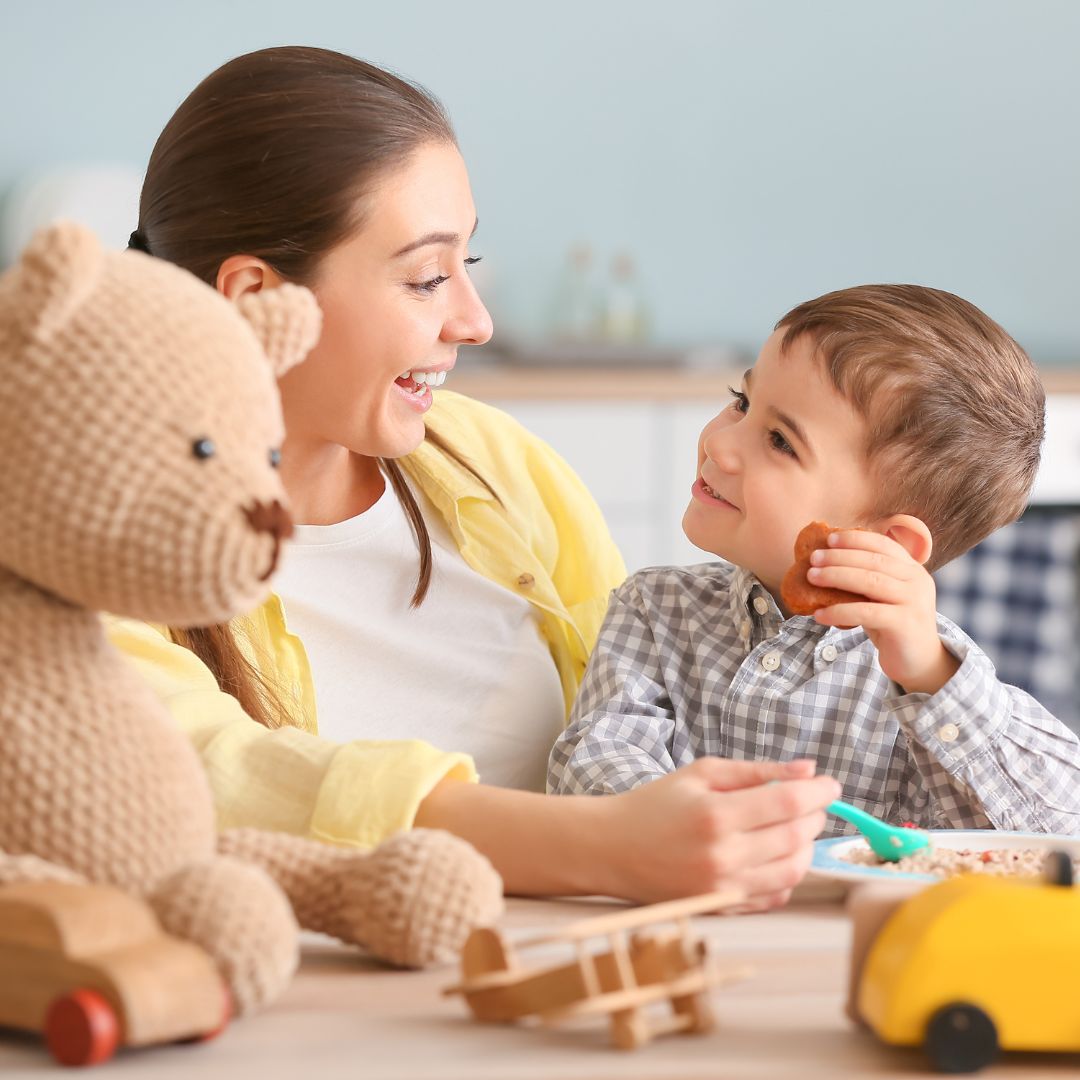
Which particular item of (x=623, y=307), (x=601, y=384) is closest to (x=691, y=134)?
(x=623, y=307)

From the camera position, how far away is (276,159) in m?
1.33

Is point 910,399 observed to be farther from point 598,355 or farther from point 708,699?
point 598,355

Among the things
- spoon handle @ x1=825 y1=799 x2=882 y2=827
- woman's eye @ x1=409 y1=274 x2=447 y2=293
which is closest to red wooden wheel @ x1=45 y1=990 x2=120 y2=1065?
spoon handle @ x1=825 y1=799 x2=882 y2=827

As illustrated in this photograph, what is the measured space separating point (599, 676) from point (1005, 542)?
2.33m

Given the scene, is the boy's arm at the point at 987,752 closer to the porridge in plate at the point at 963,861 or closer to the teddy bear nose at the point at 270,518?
the porridge in plate at the point at 963,861

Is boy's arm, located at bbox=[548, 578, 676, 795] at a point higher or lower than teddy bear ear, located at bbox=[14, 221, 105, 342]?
lower

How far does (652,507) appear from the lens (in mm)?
3469

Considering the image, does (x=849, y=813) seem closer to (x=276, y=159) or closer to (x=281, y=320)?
(x=281, y=320)

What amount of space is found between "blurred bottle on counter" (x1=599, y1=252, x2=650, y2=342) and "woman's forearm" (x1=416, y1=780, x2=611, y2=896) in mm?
3189

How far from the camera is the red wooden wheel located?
508mm

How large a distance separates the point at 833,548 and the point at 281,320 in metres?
0.64

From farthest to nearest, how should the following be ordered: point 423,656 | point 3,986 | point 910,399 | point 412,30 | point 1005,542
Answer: point 412,30
point 1005,542
point 423,656
point 910,399
point 3,986

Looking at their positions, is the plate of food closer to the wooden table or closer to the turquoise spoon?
the turquoise spoon

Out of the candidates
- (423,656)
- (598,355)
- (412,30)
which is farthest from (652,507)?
(423,656)
